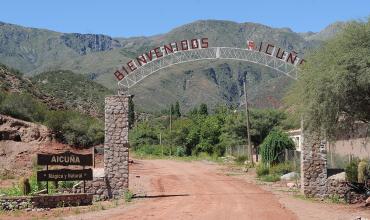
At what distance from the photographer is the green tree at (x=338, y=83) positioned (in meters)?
19.6

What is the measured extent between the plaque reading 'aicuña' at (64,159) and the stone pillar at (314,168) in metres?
8.84

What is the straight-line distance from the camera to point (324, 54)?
70.1 ft

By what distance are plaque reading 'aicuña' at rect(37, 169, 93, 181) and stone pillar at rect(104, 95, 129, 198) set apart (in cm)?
109

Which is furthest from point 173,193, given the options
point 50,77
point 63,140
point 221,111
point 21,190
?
point 50,77

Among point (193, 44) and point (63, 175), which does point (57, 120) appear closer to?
point (193, 44)

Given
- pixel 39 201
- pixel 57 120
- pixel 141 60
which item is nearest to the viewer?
pixel 39 201

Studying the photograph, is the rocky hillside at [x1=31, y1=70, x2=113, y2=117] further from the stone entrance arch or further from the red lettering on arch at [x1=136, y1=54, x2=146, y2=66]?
the stone entrance arch

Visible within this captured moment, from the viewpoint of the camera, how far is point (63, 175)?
75.9 ft

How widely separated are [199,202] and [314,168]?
17.7 feet

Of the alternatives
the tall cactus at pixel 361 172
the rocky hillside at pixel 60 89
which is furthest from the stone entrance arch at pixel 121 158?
the rocky hillside at pixel 60 89

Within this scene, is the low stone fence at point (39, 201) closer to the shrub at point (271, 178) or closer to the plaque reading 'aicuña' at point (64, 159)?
the plaque reading 'aicuña' at point (64, 159)

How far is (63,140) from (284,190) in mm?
26115

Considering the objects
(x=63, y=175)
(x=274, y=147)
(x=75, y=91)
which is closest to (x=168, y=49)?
(x=274, y=147)

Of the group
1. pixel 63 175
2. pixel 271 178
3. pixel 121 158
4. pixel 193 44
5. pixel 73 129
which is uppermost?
pixel 193 44
